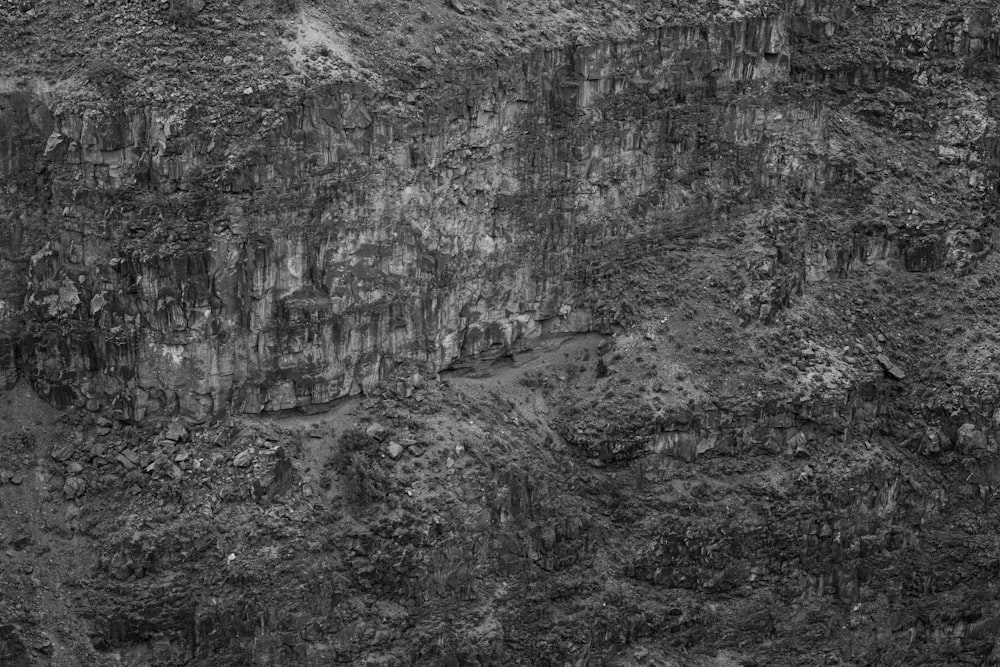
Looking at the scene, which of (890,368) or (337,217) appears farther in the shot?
(890,368)

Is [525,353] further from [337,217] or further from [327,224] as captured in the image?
[327,224]

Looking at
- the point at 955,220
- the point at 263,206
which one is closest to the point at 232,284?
the point at 263,206

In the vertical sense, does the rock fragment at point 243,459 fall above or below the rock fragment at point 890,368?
below

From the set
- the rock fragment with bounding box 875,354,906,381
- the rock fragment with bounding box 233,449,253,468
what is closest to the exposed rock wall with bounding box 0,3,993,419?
the rock fragment with bounding box 233,449,253,468

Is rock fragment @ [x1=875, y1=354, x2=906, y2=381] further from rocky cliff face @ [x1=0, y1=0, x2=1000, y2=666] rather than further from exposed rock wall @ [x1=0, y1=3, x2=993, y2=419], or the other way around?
exposed rock wall @ [x1=0, y1=3, x2=993, y2=419]

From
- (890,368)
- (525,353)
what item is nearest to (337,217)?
(525,353)

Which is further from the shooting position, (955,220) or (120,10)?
(955,220)

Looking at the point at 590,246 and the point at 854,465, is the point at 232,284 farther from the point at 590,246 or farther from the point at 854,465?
the point at 854,465

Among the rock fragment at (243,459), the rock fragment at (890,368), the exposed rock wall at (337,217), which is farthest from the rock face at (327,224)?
the rock fragment at (890,368)

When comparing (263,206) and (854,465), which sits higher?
(263,206)

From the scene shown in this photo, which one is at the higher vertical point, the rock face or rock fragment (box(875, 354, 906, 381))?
the rock face

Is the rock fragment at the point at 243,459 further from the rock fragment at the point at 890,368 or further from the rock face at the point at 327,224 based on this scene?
the rock fragment at the point at 890,368
